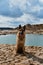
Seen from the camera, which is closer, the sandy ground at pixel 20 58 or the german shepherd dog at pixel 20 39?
the sandy ground at pixel 20 58

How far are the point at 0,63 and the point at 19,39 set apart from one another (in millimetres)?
2570

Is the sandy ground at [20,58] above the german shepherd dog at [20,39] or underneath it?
underneath

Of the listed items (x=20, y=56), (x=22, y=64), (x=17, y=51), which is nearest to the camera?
(x=22, y=64)

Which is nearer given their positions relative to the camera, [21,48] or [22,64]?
[22,64]

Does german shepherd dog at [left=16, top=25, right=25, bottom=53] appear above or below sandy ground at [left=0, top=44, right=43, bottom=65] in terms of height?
above

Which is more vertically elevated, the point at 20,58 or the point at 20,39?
the point at 20,39

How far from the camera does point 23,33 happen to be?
1183 centimetres

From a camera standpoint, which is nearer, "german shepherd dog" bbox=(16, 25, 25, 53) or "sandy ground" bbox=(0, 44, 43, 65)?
"sandy ground" bbox=(0, 44, 43, 65)

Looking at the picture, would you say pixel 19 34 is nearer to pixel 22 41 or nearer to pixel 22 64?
pixel 22 41

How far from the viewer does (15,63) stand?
9586 millimetres

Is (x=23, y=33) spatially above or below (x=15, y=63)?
above

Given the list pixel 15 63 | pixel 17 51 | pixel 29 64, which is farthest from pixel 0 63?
pixel 17 51

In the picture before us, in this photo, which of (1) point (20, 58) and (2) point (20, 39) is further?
(2) point (20, 39)

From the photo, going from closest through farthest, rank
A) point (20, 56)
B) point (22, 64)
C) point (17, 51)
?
point (22, 64) < point (20, 56) < point (17, 51)
